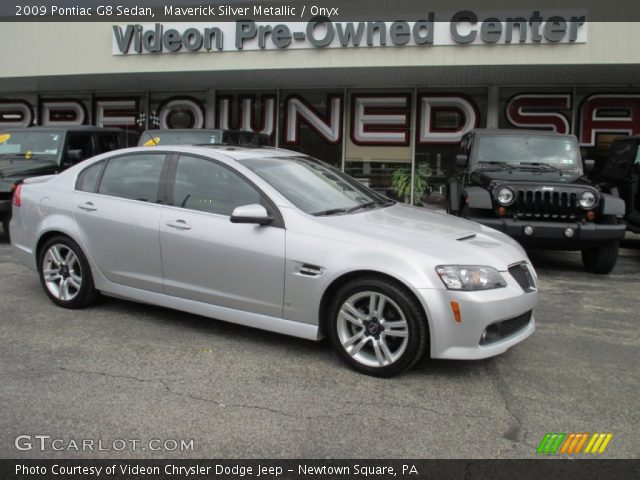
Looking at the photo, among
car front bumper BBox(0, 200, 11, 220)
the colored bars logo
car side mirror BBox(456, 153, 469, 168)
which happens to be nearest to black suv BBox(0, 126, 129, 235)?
car front bumper BBox(0, 200, 11, 220)

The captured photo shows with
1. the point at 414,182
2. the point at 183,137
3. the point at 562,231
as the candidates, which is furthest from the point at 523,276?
the point at 414,182

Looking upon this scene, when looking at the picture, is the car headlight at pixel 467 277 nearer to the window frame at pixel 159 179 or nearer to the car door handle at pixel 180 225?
the car door handle at pixel 180 225

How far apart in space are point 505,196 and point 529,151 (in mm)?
1546

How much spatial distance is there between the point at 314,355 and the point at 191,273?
116cm

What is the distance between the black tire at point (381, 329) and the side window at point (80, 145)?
7.11 m

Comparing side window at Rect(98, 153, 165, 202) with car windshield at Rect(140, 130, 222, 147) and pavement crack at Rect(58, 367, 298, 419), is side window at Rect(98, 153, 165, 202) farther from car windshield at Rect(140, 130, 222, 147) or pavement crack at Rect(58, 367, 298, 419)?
car windshield at Rect(140, 130, 222, 147)

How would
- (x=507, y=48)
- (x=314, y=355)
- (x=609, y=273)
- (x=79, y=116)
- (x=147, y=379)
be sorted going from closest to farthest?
1. (x=147, y=379)
2. (x=314, y=355)
3. (x=609, y=273)
4. (x=507, y=48)
5. (x=79, y=116)

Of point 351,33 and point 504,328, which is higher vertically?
point 351,33

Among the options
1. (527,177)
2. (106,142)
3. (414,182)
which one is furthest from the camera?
(414,182)

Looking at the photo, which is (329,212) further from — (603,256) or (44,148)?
(44,148)

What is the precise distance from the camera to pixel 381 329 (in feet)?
12.6

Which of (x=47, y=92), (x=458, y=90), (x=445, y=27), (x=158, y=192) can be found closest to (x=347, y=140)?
(x=458, y=90)

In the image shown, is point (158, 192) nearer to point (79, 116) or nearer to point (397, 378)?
point (397, 378)

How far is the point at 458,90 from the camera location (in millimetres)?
14430
